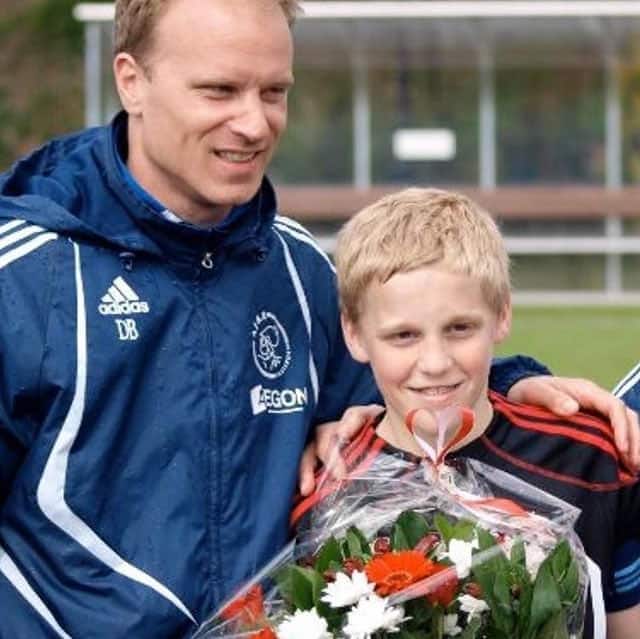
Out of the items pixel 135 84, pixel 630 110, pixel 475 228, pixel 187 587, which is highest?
pixel 135 84

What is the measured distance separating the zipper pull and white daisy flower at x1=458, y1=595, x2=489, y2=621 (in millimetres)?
799

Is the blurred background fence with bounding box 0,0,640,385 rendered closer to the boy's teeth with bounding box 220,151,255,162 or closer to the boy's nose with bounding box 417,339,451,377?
the boy's teeth with bounding box 220,151,255,162

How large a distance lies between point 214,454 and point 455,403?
39cm

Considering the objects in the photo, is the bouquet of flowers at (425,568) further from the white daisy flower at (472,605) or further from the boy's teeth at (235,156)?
the boy's teeth at (235,156)

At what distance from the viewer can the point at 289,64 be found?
10.6 feet

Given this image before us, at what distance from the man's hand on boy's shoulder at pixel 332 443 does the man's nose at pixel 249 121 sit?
19.3 inches

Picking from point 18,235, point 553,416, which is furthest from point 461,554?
point 18,235

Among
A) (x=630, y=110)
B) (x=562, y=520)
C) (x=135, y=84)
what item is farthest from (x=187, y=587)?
(x=630, y=110)

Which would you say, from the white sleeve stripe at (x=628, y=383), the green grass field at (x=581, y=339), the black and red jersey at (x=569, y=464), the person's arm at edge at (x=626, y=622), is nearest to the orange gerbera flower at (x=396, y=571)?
the black and red jersey at (x=569, y=464)

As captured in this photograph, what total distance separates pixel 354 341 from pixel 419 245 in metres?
0.20

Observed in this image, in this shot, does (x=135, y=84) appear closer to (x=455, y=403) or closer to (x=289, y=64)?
(x=289, y=64)

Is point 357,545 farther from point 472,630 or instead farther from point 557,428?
point 557,428

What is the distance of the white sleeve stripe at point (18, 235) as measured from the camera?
3129 millimetres

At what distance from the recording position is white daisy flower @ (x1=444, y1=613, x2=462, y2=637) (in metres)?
2.70
